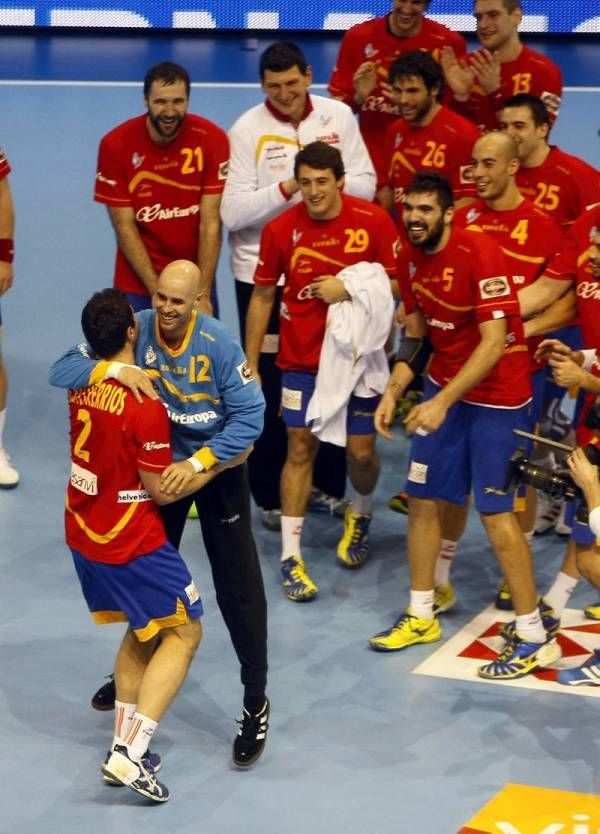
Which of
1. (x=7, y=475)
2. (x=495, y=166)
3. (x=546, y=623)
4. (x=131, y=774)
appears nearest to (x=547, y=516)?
(x=546, y=623)

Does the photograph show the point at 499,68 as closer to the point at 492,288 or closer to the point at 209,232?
the point at 209,232

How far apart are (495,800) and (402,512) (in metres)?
2.98

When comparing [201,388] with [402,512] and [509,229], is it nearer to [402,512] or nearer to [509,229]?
[509,229]

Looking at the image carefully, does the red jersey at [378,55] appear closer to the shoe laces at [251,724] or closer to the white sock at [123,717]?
the shoe laces at [251,724]

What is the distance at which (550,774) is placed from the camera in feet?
19.0

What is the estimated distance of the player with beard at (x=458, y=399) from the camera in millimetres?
6496

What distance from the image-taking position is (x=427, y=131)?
811 centimetres

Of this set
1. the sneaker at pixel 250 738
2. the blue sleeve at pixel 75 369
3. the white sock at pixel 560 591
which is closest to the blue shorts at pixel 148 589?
the sneaker at pixel 250 738

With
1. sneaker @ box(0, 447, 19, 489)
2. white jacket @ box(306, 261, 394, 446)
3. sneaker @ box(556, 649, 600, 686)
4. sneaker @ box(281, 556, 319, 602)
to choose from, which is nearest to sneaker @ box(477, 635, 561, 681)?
sneaker @ box(556, 649, 600, 686)

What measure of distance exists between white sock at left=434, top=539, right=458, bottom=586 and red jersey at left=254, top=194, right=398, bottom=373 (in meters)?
1.06

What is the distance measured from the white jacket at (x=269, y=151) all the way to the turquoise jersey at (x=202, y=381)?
7.33 ft

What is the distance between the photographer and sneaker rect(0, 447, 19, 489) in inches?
334

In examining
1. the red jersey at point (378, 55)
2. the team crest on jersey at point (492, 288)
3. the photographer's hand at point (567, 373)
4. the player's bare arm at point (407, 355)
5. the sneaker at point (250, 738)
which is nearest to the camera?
the sneaker at point (250, 738)

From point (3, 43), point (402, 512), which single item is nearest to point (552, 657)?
point (402, 512)
